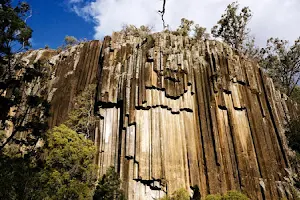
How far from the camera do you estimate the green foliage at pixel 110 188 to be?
2086 cm

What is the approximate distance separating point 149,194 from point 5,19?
1508 cm

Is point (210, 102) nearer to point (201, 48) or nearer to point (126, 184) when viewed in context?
point (201, 48)

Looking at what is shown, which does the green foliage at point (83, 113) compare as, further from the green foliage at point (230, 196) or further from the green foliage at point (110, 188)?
Result: the green foliage at point (230, 196)

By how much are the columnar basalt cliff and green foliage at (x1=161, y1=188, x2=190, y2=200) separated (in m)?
0.70

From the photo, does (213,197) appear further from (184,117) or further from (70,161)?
(70,161)

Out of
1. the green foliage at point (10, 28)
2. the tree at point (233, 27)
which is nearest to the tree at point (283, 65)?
the tree at point (233, 27)

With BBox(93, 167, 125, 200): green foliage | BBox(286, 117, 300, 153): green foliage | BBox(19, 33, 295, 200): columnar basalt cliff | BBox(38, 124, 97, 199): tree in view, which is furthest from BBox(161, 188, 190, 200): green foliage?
BBox(286, 117, 300, 153): green foliage

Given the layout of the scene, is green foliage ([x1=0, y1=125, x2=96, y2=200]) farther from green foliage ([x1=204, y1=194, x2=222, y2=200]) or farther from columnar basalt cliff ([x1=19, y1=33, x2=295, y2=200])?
green foliage ([x1=204, y1=194, x2=222, y2=200])

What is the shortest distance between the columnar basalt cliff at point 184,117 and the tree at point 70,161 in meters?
1.29

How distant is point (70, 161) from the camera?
22.9 m

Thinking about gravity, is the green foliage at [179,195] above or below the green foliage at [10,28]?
below

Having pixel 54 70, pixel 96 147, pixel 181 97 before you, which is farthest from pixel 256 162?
pixel 54 70

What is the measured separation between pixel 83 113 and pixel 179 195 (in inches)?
485

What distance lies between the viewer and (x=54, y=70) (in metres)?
35.5
